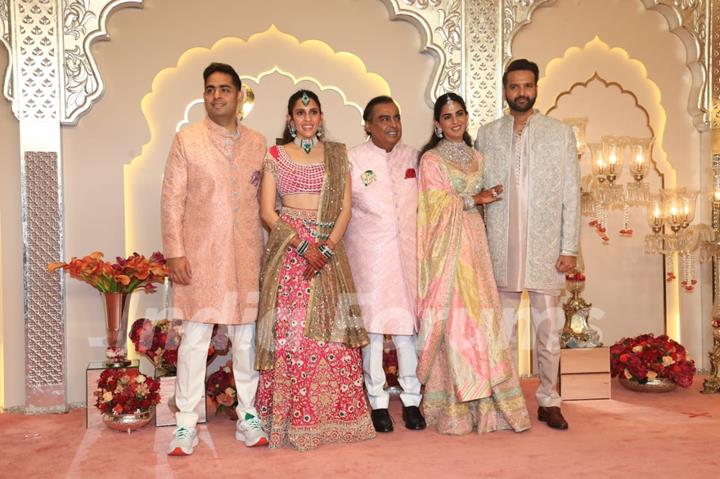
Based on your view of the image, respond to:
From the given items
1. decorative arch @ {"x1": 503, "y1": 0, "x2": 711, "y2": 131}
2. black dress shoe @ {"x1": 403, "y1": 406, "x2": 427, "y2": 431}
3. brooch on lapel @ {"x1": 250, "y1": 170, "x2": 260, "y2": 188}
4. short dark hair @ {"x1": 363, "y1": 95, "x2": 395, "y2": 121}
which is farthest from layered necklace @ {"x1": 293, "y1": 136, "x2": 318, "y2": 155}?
decorative arch @ {"x1": 503, "y1": 0, "x2": 711, "y2": 131}

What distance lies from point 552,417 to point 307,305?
136cm

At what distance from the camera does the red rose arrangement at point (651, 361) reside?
13.9ft

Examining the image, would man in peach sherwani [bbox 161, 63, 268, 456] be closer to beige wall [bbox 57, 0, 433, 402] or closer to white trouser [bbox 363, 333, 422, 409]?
white trouser [bbox 363, 333, 422, 409]

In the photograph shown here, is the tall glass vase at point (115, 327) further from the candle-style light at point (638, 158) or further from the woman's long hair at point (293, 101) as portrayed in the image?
the candle-style light at point (638, 158)

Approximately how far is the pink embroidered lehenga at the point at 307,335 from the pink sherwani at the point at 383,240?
15 centimetres

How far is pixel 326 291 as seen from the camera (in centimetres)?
327

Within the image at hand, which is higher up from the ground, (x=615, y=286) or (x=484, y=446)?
(x=615, y=286)

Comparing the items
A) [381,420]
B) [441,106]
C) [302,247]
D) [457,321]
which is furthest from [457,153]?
[381,420]

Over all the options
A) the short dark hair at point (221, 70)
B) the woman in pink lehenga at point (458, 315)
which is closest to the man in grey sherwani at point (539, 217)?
the woman in pink lehenga at point (458, 315)

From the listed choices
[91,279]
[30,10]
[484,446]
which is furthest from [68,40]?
[484,446]

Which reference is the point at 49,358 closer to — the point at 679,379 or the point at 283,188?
the point at 283,188

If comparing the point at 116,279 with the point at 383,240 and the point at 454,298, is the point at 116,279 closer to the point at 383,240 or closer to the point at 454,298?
the point at 383,240

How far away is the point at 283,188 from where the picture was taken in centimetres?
330

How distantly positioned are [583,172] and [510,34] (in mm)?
1081
